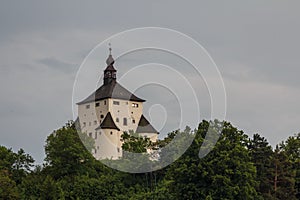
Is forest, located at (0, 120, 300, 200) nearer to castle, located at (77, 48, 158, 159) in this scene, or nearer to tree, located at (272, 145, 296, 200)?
tree, located at (272, 145, 296, 200)

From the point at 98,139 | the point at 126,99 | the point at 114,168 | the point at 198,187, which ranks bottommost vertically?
the point at 198,187

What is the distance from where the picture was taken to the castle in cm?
9081

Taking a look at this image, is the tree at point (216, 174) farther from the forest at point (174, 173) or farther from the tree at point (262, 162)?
the tree at point (262, 162)

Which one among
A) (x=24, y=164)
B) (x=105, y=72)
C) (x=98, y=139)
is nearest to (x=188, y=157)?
(x=24, y=164)

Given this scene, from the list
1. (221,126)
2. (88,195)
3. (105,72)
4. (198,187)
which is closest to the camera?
(198,187)

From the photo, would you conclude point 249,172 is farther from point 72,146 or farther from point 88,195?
point 72,146

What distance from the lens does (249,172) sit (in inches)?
1848

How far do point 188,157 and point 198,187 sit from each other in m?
2.28

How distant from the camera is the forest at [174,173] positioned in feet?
151

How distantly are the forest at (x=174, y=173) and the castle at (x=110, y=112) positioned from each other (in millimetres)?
19221

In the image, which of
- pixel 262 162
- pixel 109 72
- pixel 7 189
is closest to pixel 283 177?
pixel 262 162

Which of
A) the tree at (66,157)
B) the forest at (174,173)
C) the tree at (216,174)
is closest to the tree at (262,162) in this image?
the forest at (174,173)

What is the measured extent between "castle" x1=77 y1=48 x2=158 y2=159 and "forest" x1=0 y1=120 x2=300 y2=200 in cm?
1922

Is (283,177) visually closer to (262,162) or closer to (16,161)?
(262,162)
